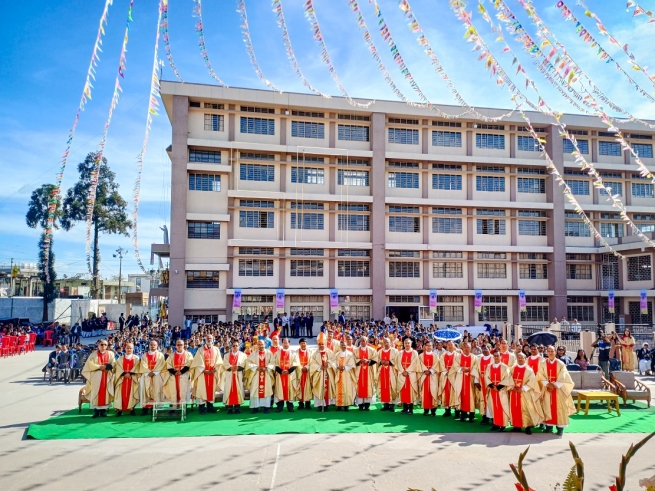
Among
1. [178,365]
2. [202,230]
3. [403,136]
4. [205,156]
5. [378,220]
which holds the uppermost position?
[403,136]

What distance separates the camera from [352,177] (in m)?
35.6

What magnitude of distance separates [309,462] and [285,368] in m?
4.38

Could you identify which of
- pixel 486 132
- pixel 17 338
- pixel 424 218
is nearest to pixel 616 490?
pixel 17 338

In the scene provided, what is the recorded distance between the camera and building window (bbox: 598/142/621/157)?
39312mm

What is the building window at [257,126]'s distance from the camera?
112 ft

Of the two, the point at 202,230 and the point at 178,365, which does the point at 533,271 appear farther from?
the point at 178,365

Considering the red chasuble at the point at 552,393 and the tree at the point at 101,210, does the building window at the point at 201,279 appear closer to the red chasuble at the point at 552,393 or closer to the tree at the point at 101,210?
the tree at the point at 101,210

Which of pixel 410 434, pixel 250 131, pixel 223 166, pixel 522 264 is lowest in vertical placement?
pixel 410 434

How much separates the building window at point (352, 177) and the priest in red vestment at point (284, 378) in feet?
76.4

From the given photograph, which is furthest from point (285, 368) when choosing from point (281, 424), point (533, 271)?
point (533, 271)

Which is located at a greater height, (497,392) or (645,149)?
(645,149)

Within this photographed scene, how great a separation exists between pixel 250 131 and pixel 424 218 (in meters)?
13.3

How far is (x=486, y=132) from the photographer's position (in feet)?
122

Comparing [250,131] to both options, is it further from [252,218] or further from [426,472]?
[426,472]
